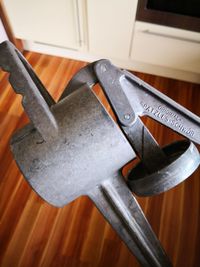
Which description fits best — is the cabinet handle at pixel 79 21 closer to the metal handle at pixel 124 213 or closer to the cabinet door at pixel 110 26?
the cabinet door at pixel 110 26

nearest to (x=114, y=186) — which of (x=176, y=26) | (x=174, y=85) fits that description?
(x=176, y=26)

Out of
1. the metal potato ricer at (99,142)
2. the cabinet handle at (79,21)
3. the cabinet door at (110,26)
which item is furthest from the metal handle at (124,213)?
the cabinet handle at (79,21)

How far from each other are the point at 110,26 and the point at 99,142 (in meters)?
1.30

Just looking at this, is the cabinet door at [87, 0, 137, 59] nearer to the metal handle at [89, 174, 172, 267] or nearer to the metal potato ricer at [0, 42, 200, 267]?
the metal potato ricer at [0, 42, 200, 267]

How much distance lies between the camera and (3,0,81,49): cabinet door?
4.81ft

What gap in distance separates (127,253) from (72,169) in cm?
90

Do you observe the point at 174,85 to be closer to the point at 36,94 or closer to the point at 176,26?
the point at 176,26

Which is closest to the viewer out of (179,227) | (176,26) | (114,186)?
(114,186)

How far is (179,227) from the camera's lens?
1175 mm

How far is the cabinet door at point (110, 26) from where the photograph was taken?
134cm

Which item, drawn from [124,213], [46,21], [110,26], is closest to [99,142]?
[124,213]

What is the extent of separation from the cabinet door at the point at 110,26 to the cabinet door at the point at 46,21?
0.38 feet

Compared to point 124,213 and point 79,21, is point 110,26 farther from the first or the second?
point 124,213

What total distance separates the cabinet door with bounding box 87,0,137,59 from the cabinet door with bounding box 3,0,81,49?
12cm
